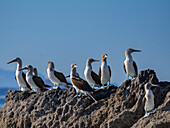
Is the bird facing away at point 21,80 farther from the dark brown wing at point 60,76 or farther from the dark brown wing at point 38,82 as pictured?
the dark brown wing at point 60,76

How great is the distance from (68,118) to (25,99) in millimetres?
2902

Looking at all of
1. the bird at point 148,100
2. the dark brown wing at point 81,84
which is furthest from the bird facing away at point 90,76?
the bird at point 148,100

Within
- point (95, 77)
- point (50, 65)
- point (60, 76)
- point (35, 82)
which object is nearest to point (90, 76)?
point (95, 77)

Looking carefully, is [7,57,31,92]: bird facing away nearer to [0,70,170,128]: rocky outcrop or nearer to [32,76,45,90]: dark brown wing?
[32,76,45,90]: dark brown wing

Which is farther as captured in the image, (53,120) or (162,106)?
(53,120)

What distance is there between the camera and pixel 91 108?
16.4 meters

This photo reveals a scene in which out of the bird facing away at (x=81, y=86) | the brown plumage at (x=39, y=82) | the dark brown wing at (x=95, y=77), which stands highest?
the brown plumage at (x=39, y=82)

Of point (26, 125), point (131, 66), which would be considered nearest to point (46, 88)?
point (26, 125)

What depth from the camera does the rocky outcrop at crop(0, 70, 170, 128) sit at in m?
15.0

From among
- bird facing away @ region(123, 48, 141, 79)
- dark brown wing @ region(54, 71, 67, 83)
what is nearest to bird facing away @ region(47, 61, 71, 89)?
dark brown wing @ region(54, 71, 67, 83)

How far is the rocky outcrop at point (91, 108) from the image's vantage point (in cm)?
1504

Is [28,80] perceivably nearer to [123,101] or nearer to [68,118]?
[68,118]

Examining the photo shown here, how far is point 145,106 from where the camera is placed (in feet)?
48.1

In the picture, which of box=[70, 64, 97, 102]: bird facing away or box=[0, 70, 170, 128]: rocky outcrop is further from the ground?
box=[70, 64, 97, 102]: bird facing away
